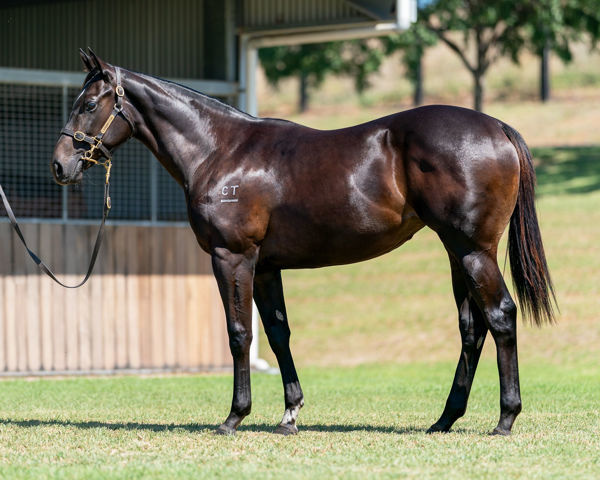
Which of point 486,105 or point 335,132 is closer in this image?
point 335,132

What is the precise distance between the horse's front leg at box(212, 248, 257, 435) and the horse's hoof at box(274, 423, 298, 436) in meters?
0.27

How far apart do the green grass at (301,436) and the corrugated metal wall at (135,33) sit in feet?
17.5

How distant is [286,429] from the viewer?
7047 mm

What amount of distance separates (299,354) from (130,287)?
438cm

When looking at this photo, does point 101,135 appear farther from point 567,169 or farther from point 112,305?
point 567,169

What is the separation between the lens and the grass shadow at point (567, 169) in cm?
2906

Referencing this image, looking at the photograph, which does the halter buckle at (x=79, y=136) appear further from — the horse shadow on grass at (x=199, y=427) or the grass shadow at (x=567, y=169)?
the grass shadow at (x=567, y=169)

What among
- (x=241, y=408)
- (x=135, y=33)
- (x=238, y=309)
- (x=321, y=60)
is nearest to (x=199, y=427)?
(x=241, y=408)

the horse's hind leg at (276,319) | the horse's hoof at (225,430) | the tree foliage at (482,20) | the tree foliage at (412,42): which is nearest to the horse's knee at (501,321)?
the horse's hind leg at (276,319)

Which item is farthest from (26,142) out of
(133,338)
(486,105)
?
(486,105)

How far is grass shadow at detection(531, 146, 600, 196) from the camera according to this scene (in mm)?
29062

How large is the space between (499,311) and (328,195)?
1370 mm

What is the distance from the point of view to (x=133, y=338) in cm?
1418

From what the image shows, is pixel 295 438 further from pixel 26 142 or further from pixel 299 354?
pixel 299 354
